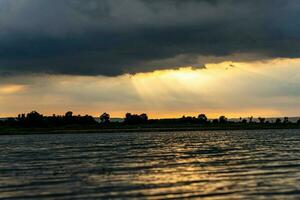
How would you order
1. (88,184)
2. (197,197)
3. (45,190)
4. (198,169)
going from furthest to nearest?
(198,169), (88,184), (45,190), (197,197)

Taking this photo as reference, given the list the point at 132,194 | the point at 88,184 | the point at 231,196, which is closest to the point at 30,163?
the point at 88,184

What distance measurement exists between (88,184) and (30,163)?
102ft

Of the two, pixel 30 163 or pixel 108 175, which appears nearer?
pixel 108 175

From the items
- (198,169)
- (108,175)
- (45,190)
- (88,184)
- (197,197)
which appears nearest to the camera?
(197,197)

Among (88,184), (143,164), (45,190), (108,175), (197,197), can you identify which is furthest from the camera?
(143,164)

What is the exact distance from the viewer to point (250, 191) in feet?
161

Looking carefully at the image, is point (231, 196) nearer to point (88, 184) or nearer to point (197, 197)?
point (197, 197)

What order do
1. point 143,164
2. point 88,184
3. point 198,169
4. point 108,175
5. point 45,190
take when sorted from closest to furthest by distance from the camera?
point 45,190
point 88,184
point 108,175
point 198,169
point 143,164

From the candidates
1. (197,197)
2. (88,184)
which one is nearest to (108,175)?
(88,184)

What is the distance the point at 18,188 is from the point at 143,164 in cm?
2841

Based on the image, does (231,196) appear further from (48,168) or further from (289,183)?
(48,168)

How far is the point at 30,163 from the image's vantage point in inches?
3327

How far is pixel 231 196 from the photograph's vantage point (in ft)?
152

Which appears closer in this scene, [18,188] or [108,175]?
[18,188]
